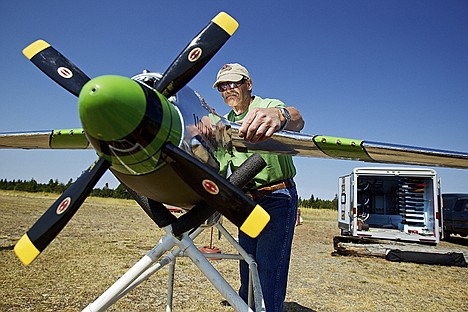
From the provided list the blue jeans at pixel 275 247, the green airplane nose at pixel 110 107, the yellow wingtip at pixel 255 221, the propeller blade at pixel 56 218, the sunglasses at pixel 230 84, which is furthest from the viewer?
the sunglasses at pixel 230 84

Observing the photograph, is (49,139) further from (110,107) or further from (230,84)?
(110,107)

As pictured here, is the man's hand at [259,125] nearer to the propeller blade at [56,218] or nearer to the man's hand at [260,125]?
the man's hand at [260,125]

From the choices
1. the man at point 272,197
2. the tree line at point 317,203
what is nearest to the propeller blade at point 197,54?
the man at point 272,197

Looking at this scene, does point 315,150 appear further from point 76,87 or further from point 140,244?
point 140,244

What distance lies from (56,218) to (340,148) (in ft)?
7.64

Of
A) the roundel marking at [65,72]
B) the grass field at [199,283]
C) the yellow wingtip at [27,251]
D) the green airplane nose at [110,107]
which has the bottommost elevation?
the grass field at [199,283]

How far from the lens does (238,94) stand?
11.8ft

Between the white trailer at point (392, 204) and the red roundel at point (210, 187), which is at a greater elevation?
the white trailer at point (392, 204)

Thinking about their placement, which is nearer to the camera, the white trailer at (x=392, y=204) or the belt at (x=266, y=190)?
the belt at (x=266, y=190)

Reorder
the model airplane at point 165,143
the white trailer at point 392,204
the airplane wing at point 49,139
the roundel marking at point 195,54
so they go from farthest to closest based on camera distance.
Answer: the white trailer at point 392,204, the airplane wing at point 49,139, the roundel marking at point 195,54, the model airplane at point 165,143

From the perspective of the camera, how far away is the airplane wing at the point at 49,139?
3666 mm

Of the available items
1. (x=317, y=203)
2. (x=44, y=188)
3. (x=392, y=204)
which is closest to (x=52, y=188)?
(x=44, y=188)

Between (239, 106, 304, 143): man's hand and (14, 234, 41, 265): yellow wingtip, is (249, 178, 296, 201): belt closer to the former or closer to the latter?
(239, 106, 304, 143): man's hand

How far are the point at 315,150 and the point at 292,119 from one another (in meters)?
0.41
